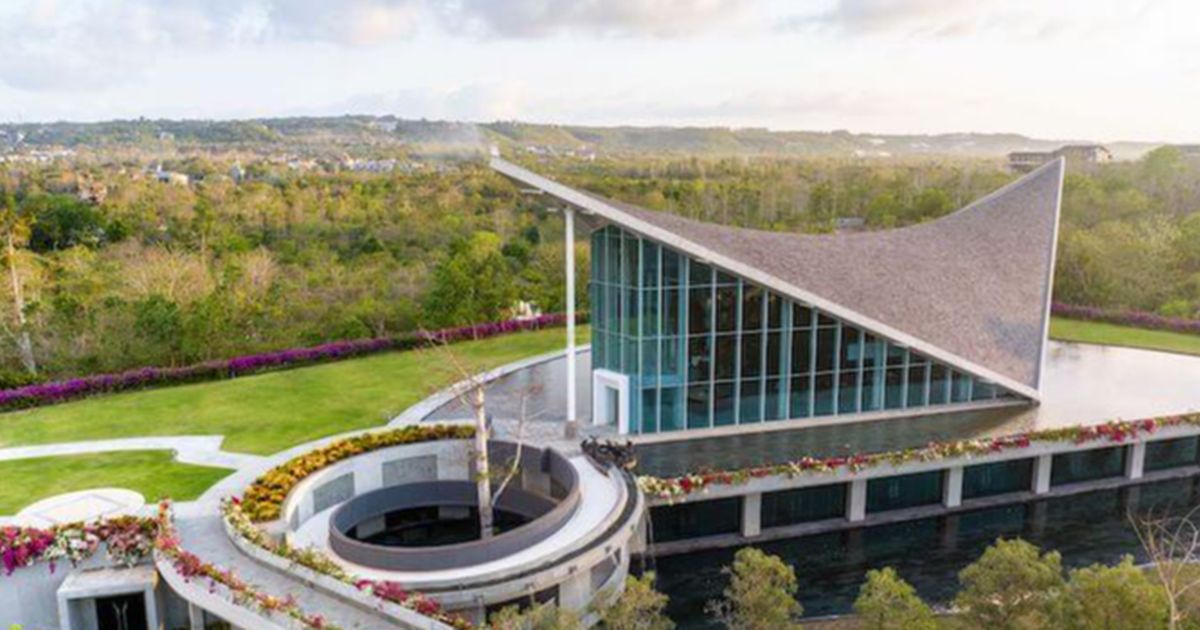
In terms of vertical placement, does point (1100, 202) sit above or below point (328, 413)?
above

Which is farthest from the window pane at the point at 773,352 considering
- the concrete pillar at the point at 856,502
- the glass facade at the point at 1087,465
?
the glass facade at the point at 1087,465

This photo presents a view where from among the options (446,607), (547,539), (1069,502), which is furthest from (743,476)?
(1069,502)

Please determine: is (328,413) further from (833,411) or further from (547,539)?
(833,411)

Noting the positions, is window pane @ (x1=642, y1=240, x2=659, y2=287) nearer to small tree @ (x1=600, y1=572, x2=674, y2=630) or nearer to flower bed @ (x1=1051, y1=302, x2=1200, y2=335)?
small tree @ (x1=600, y1=572, x2=674, y2=630)

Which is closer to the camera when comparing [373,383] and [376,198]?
[373,383]

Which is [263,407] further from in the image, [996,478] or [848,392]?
[996,478]

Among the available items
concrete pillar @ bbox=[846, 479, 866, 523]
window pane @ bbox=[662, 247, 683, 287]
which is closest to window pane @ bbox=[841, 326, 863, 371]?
concrete pillar @ bbox=[846, 479, 866, 523]

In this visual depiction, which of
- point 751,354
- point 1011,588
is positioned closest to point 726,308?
point 751,354

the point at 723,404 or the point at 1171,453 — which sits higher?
the point at 723,404
